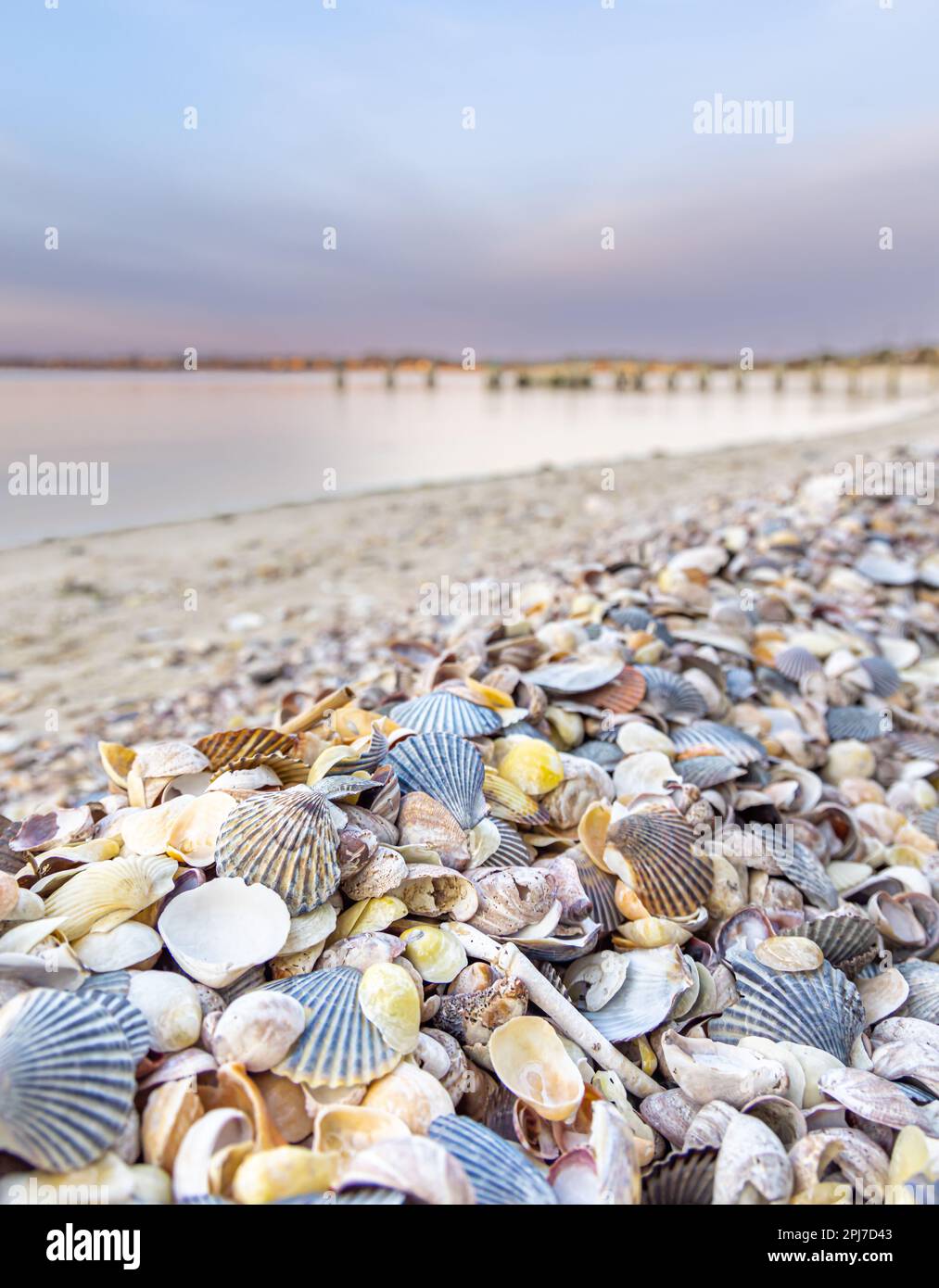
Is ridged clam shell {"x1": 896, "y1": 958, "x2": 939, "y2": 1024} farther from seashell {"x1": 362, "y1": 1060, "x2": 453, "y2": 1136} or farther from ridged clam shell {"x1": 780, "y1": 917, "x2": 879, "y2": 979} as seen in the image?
seashell {"x1": 362, "y1": 1060, "x2": 453, "y2": 1136}

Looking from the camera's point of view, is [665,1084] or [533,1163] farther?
[665,1084]

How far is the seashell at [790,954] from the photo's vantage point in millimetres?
1861

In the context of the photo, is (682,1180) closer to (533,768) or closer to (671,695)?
(533,768)

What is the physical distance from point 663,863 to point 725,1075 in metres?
0.57

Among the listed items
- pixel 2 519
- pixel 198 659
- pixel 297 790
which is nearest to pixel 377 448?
pixel 2 519

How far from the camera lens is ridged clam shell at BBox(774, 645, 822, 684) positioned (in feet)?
11.6

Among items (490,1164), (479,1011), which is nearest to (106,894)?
(479,1011)

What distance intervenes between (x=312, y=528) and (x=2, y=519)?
3.68 metres

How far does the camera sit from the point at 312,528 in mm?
9789

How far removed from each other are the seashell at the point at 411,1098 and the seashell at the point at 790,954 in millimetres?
829

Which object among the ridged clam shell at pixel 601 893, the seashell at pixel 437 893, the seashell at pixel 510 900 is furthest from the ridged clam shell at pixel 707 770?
the seashell at pixel 437 893

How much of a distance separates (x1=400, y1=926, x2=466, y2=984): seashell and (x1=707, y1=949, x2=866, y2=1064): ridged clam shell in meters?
0.59

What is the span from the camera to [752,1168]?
1.38 metres

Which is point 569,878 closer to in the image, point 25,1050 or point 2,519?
point 25,1050
